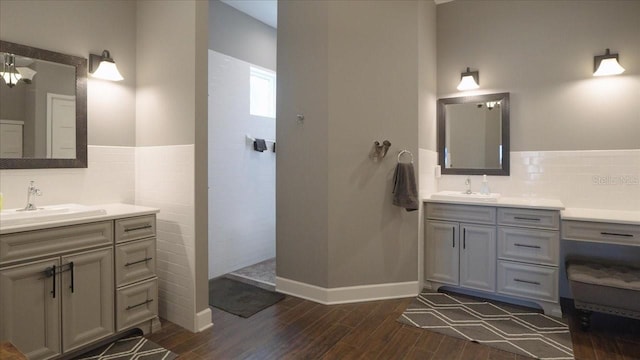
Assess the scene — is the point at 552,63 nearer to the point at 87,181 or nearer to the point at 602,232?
the point at 602,232

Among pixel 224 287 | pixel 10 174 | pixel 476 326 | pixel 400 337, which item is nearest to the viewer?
pixel 10 174

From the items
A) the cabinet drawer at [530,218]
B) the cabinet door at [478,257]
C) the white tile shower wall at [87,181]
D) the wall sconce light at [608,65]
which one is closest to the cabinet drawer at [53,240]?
the white tile shower wall at [87,181]

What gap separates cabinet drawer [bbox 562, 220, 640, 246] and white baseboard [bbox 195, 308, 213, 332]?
2.80 m

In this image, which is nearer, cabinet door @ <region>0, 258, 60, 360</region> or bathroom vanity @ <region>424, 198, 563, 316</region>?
cabinet door @ <region>0, 258, 60, 360</region>

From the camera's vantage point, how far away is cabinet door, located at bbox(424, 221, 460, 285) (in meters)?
3.27

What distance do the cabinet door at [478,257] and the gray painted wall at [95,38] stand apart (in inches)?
119

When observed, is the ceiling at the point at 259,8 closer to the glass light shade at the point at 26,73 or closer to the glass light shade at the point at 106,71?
the glass light shade at the point at 106,71

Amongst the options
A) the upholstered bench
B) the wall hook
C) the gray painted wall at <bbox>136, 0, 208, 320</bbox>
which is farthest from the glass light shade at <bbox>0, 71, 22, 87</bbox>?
the upholstered bench

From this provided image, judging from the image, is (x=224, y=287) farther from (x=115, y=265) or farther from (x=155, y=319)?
(x=115, y=265)

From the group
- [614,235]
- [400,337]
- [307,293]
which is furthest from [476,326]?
[307,293]

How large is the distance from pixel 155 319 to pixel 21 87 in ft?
5.95

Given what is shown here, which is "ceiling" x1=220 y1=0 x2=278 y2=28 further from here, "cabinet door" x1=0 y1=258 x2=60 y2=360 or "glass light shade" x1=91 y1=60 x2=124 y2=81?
"cabinet door" x1=0 y1=258 x2=60 y2=360

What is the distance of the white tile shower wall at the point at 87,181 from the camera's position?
7.63 ft

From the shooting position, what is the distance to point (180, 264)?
2674mm
